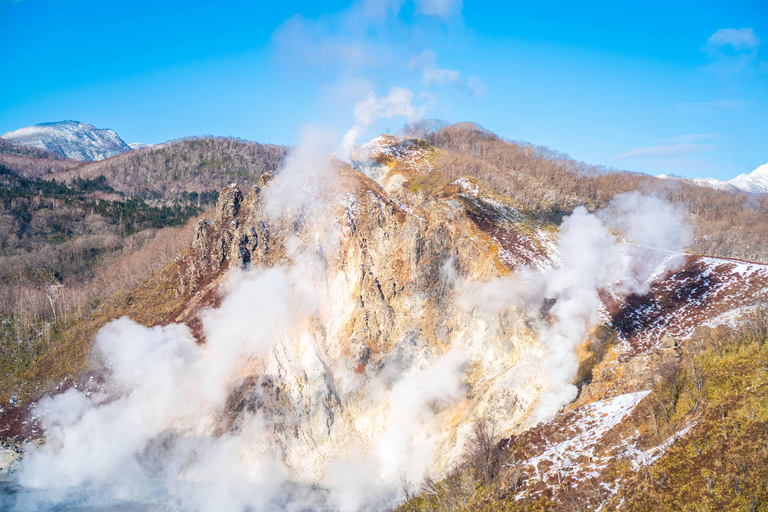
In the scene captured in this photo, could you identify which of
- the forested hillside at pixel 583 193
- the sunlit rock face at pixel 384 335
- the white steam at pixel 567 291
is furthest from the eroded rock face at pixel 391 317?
the forested hillside at pixel 583 193

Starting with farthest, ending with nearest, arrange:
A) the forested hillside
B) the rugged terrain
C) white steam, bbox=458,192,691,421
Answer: the forested hillside < white steam, bbox=458,192,691,421 < the rugged terrain

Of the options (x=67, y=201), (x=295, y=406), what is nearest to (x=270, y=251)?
(x=295, y=406)

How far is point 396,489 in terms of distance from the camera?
32.5 metres

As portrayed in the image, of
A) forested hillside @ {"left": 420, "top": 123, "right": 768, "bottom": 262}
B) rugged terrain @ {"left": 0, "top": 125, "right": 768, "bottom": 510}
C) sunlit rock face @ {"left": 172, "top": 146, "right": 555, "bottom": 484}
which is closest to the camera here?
rugged terrain @ {"left": 0, "top": 125, "right": 768, "bottom": 510}

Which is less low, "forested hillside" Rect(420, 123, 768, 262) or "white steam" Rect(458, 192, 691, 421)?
"forested hillside" Rect(420, 123, 768, 262)

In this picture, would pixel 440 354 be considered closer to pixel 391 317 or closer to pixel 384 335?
pixel 384 335

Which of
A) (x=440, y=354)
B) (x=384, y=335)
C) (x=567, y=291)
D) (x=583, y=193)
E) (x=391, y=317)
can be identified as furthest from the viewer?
(x=583, y=193)

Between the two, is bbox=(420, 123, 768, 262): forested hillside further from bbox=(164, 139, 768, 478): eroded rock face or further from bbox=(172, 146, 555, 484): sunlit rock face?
bbox=(172, 146, 555, 484): sunlit rock face

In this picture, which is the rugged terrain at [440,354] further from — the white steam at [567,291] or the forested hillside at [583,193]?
the forested hillside at [583,193]

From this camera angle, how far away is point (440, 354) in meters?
37.2

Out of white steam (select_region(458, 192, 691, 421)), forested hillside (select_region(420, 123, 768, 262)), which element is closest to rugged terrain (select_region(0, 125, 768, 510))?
white steam (select_region(458, 192, 691, 421))

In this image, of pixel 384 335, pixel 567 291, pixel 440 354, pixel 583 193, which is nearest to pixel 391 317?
pixel 384 335

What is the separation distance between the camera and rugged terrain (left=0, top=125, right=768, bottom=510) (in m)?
21.4

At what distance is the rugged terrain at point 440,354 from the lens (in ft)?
70.1
